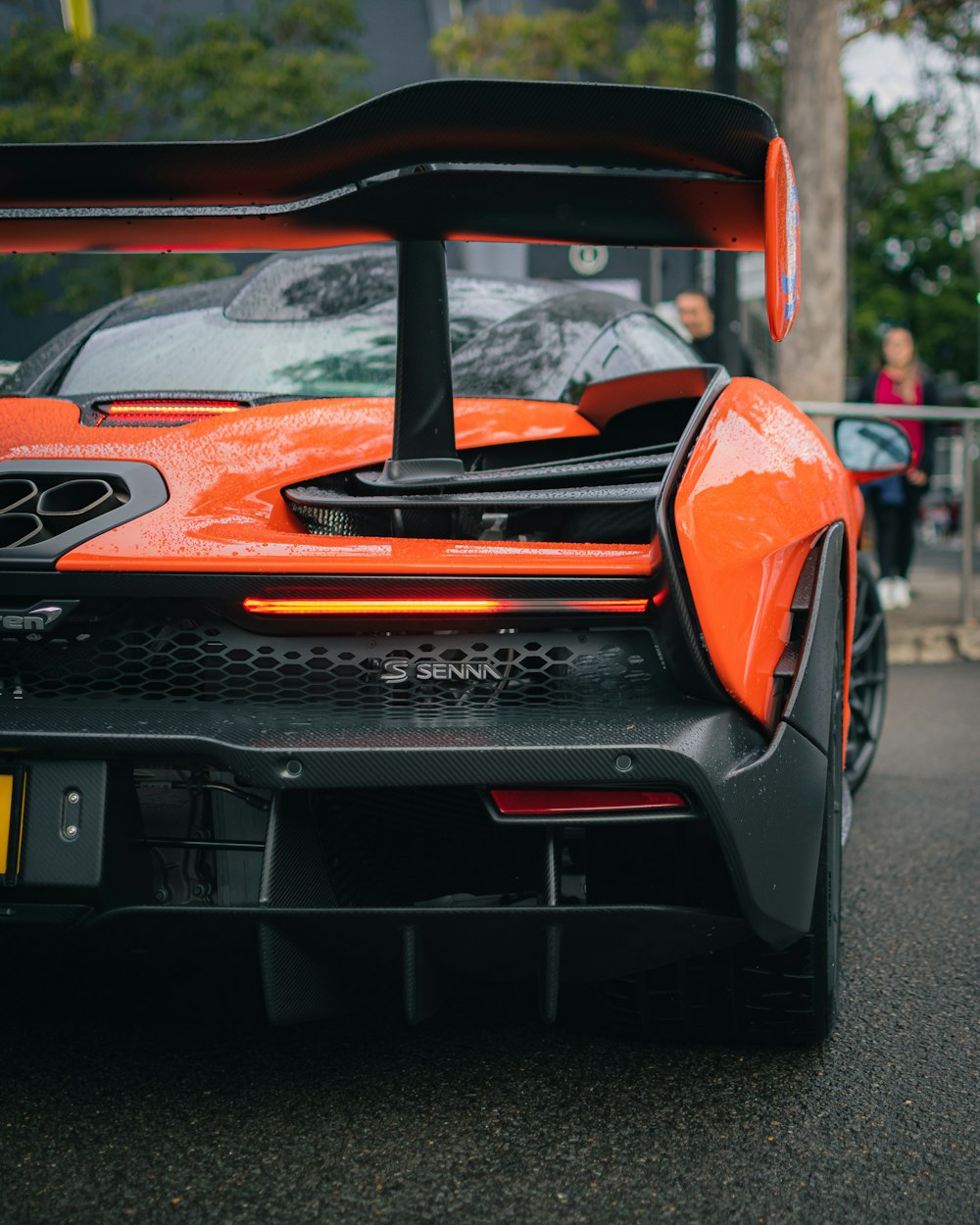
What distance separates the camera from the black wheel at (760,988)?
2.19 metres

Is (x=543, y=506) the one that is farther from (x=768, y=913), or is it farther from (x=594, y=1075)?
(x=594, y=1075)

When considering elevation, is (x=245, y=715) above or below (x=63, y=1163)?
above

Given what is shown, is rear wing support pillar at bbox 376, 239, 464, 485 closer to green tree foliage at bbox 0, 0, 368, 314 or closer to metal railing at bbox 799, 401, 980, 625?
metal railing at bbox 799, 401, 980, 625

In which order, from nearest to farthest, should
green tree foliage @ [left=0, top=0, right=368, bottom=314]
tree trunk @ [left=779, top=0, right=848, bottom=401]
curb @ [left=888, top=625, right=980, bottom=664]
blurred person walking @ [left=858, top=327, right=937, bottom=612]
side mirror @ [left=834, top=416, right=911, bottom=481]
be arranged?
side mirror @ [left=834, top=416, right=911, bottom=481] < curb @ [left=888, top=625, right=980, bottom=664] < blurred person walking @ [left=858, top=327, right=937, bottom=612] < tree trunk @ [left=779, top=0, right=848, bottom=401] < green tree foliage @ [left=0, top=0, right=368, bottom=314]

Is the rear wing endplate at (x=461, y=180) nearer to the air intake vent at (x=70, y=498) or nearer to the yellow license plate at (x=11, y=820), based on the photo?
the air intake vent at (x=70, y=498)

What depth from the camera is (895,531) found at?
9.44m

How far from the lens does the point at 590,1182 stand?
192 cm

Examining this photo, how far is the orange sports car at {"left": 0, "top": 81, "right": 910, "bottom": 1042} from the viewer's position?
193 centimetres

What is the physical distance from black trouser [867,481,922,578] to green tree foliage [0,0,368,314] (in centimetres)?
717

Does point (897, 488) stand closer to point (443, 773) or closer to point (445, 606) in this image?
point (445, 606)

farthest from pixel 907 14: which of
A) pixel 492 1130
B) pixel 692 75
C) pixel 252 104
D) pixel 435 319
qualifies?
pixel 492 1130

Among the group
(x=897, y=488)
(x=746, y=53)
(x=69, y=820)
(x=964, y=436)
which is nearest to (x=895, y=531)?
(x=897, y=488)

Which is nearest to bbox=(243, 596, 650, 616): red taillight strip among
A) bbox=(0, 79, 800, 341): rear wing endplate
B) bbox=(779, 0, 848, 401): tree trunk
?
bbox=(0, 79, 800, 341): rear wing endplate

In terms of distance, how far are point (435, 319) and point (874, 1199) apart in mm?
1461
